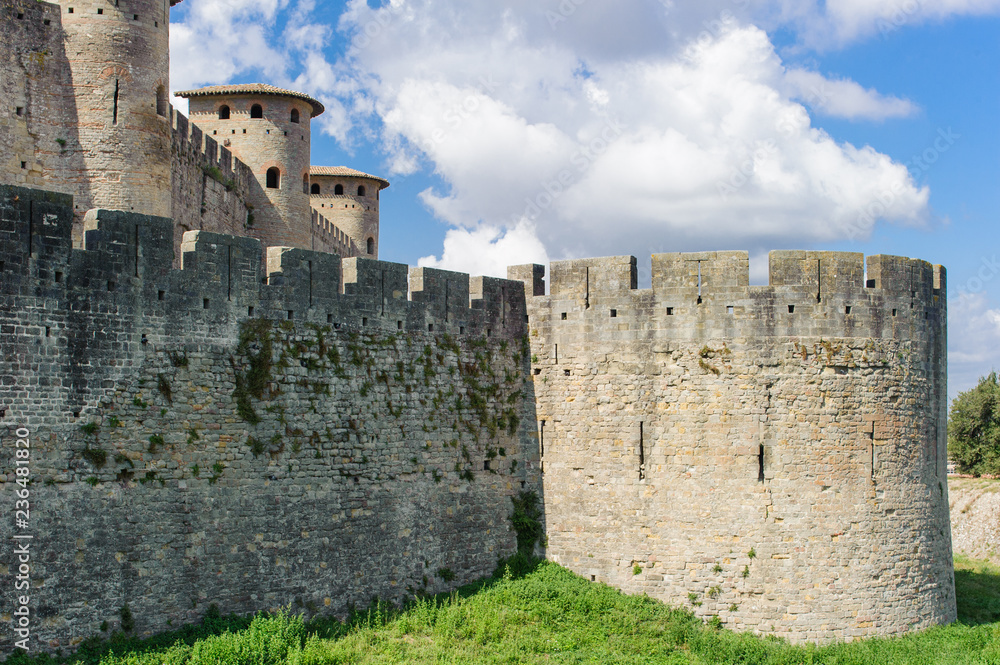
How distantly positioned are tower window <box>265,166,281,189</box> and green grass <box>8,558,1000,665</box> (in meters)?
18.9

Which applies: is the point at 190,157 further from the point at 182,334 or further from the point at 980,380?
the point at 980,380

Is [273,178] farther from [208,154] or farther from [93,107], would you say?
[93,107]

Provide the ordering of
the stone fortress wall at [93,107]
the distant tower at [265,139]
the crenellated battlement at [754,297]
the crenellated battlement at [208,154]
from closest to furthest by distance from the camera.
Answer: the crenellated battlement at [754,297] < the stone fortress wall at [93,107] < the crenellated battlement at [208,154] < the distant tower at [265,139]

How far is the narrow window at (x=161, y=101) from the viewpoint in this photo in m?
20.4

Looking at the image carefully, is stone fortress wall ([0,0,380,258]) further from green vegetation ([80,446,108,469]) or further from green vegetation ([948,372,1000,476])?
green vegetation ([948,372,1000,476])

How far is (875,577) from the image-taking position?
52.2 ft

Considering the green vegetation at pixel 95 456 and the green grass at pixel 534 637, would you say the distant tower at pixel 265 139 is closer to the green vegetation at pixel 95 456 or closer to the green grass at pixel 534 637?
the green grass at pixel 534 637

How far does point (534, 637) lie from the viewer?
574 inches

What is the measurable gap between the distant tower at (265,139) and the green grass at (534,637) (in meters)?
18.2

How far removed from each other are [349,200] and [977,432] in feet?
105

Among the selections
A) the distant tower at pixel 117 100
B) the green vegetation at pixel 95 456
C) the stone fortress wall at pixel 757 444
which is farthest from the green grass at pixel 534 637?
the distant tower at pixel 117 100

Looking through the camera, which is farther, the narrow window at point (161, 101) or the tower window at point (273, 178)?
the tower window at point (273, 178)

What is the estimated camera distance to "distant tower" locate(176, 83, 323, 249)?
3050 centimetres

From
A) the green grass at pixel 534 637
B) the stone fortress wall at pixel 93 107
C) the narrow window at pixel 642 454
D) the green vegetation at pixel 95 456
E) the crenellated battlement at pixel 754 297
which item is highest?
the stone fortress wall at pixel 93 107
